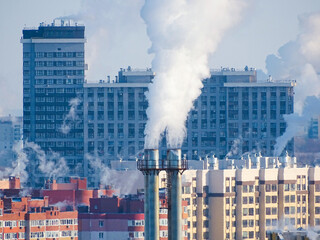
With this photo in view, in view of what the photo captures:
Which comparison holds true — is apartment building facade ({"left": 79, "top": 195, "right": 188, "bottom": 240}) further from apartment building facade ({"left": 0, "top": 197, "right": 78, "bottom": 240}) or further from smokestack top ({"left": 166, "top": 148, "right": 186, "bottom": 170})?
smokestack top ({"left": 166, "top": 148, "right": 186, "bottom": 170})

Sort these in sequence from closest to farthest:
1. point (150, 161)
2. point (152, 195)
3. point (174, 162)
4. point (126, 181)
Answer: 1. point (174, 162)
2. point (152, 195)
3. point (150, 161)
4. point (126, 181)

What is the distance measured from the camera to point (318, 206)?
152 metres

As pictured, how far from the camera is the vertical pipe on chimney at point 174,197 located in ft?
267

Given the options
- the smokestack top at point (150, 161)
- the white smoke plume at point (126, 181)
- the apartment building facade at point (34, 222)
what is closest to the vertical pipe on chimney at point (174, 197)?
the smokestack top at point (150, 161)

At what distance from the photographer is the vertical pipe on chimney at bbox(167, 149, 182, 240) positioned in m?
81.5

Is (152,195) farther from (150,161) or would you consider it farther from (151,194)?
(150,161)

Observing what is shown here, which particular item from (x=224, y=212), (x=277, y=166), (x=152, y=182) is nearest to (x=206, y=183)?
(x=224, y=212)

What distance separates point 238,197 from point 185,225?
1331 cm

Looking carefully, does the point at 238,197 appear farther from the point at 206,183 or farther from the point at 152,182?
the point at 152,182

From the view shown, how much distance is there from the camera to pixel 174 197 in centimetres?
8175

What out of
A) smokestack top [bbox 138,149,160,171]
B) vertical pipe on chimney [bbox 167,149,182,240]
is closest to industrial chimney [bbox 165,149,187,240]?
vertical pipe on chimney [bbox 167,149,182,240]

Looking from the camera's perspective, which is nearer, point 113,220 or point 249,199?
point 113,220

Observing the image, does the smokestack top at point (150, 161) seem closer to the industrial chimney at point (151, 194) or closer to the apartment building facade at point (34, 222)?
the industrial chimney at point (151, 194)

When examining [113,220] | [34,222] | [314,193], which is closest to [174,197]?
[113,220]
